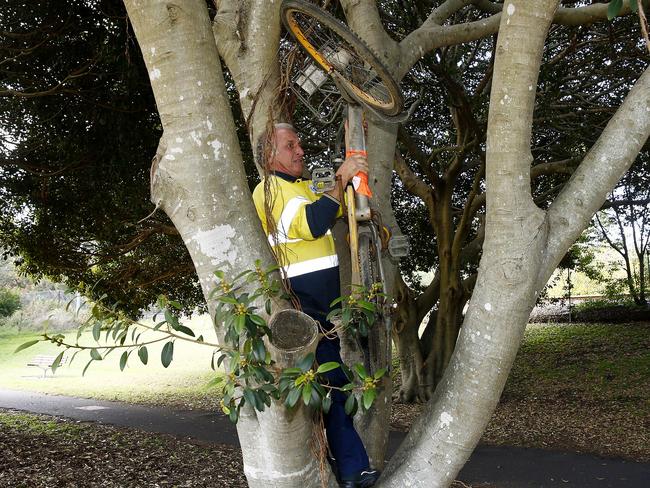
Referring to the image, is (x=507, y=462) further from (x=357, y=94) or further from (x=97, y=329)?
(x=97, y=329)

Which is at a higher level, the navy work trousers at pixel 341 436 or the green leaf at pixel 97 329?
the green leaf at pixel 97 329

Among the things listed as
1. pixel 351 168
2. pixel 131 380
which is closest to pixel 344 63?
pixel 351 168

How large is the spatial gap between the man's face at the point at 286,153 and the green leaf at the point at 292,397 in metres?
1.37

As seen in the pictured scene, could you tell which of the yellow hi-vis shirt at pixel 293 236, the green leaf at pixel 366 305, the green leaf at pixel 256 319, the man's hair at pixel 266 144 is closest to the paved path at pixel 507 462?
the yellow hi-vis shirt at pixel 293 236

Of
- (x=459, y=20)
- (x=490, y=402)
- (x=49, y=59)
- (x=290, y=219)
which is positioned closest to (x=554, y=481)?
(x=490, y=402)

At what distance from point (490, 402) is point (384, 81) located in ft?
5.34

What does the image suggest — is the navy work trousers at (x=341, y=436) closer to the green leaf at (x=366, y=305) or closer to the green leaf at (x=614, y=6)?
the green leaf at (x=366, y=305)

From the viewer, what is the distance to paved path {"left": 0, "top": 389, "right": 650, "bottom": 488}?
23.3ft

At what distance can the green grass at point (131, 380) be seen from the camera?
1492 centimetres

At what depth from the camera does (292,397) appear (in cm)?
228

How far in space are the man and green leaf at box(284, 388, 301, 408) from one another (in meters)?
0.62

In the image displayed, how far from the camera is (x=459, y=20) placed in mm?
10797

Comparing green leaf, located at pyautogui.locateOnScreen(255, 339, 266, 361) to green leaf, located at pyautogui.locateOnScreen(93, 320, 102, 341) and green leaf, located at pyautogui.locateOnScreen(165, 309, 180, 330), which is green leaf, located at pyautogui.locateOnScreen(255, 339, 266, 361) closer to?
green leaf, located at pyautogui.locateOnScreen(165, 309, 180, 330)

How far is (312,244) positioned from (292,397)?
3.26 feet
